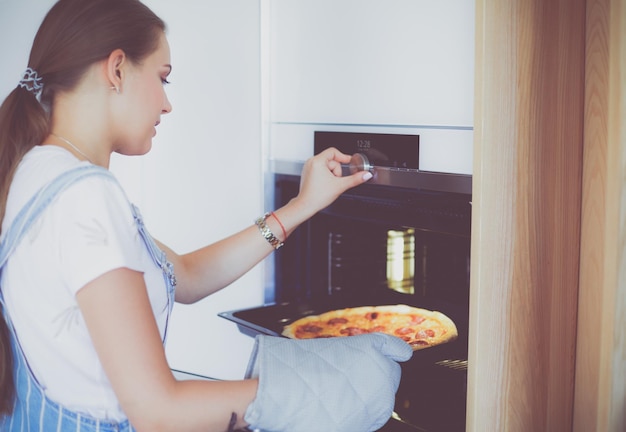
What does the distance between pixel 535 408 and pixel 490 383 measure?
113mm

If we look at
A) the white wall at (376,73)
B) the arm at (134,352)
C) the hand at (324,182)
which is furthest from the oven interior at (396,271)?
the arm at (134,352)

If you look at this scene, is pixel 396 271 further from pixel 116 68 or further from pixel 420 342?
pixel 116 68

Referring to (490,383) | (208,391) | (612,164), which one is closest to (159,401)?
(208,391)

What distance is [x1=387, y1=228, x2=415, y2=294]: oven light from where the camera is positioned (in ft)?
5.86

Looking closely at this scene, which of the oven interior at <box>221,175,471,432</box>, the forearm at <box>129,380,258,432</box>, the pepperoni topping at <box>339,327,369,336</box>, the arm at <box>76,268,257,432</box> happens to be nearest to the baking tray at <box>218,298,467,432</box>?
the oven interior at <box>221,175,471,432</box>

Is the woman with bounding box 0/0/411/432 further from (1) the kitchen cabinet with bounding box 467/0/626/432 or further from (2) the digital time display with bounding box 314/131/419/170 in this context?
(2) the digital time display with bounding box 314/131/419/170

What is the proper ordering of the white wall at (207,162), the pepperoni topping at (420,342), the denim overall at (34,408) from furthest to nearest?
the white wall at (207,162), the pepperoni topping at (420,342), the denim overall at (34,408)

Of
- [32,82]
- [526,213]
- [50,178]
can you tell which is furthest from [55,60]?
[526,213]

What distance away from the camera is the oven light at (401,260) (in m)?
1.79

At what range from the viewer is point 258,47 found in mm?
2021

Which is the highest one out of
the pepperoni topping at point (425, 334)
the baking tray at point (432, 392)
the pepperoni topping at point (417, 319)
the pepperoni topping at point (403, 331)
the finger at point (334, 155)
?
the finger at point (334, 155)

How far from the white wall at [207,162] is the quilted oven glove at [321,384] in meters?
0.96

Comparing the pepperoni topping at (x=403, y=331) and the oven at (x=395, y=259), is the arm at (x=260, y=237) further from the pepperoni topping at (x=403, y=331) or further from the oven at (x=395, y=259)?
the pepperoni topping at (x=403, y=331)

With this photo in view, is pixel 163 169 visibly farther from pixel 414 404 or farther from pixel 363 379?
pixel 363 379
